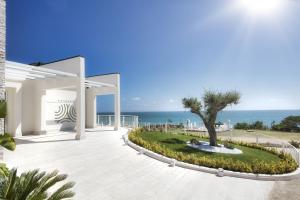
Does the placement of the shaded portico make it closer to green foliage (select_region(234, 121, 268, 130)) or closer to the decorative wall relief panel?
the decorative wall relief panel

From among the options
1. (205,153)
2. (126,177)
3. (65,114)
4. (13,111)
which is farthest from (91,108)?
(126,177)

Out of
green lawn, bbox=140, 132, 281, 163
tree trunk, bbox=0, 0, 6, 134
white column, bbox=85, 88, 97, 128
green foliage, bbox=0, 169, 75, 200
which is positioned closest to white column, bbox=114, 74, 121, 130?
white column, bbox=85, 88, 97, 128

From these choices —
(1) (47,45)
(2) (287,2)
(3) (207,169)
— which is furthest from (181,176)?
(1) (47,45)

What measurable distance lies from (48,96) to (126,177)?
401 inches

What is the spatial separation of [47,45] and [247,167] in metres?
17.6

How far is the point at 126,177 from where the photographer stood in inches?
250

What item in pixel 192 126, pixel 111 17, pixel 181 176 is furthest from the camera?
pixel 192 126

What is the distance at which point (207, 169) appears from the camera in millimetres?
7590

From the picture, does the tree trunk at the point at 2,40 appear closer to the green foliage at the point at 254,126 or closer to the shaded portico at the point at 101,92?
the shaded portico at the point at 101,92

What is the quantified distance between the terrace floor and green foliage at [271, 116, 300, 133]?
21534 millimetres

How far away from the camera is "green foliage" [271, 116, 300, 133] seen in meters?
24.3

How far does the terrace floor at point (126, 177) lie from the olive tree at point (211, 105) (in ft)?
15.7

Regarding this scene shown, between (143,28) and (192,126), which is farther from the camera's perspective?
(192,126)

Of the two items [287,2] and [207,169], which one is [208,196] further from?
[287,2]
